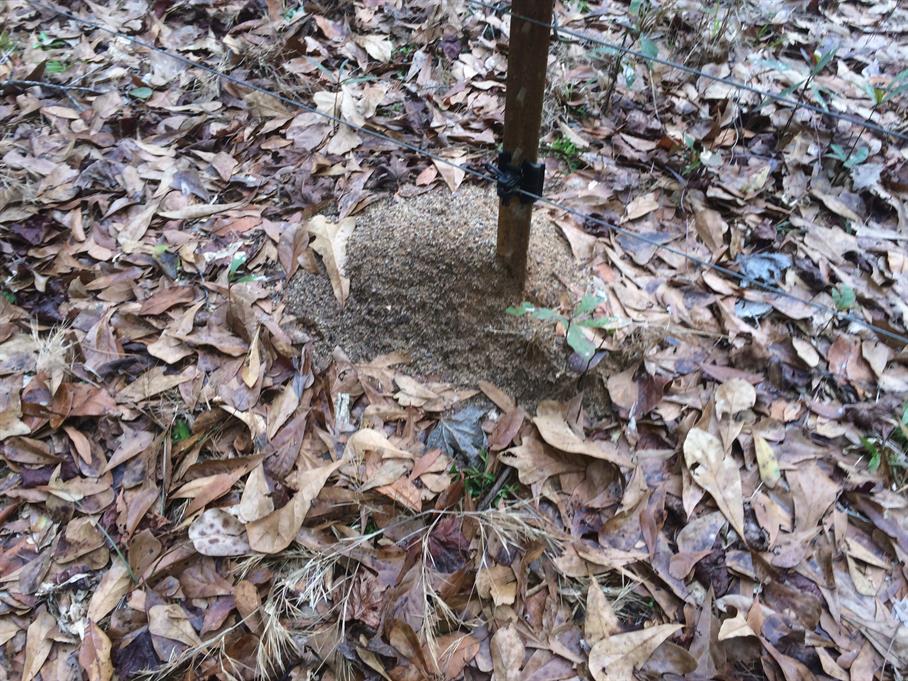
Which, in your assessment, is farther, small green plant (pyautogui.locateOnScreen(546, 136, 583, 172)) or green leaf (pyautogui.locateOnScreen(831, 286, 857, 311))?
small green plant (pyautogui.locateOnScreen(546, 136, 583, 172))

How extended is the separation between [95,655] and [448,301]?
1166 millimetres

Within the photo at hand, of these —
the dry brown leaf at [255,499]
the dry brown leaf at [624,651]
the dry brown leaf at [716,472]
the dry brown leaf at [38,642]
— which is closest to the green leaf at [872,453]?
the dry brown leaf at [716,472]

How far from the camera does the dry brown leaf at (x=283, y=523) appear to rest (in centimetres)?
154

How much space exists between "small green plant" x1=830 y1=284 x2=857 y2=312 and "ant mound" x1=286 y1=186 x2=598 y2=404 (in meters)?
0.73

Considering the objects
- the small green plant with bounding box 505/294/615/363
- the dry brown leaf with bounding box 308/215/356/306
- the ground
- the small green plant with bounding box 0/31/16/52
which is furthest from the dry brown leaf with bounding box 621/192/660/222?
the small green plant with bounding box 0/31/16/52

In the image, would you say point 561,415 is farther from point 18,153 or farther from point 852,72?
point 18,153

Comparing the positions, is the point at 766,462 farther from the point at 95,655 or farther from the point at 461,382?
the point at 95,655

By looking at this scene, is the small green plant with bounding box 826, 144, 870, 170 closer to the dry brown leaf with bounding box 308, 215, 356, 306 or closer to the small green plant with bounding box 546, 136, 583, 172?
the small green plant with bounding box 546, 136, 583, 172

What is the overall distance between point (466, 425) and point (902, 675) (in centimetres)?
108

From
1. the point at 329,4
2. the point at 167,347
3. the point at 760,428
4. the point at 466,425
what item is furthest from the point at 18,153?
the point at 760,428

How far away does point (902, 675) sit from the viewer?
1.38m

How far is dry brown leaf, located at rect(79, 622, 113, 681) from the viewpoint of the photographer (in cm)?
142

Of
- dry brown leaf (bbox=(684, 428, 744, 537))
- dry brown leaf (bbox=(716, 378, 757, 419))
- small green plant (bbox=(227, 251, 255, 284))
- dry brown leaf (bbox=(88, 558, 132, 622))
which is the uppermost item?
small green plant (bbox=(227, 251, 255, 284))

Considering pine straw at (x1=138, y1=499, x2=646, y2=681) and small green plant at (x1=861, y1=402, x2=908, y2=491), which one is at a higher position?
small green plant at (x1=861, y1=402, x2=908, y2=491)
